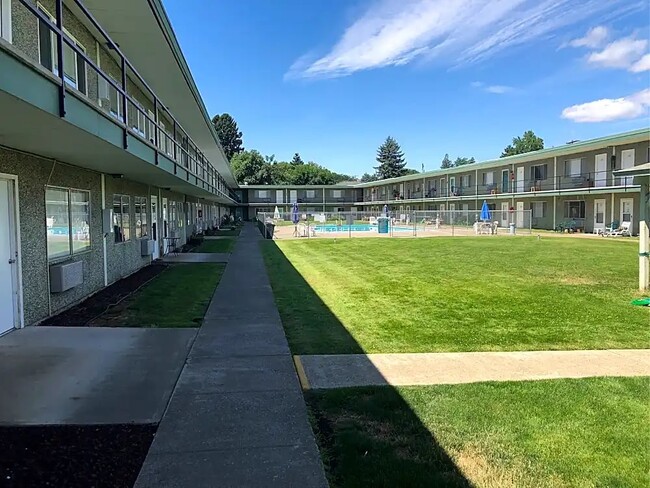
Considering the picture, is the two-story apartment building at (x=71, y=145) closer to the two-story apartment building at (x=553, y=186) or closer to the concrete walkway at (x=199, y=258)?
the concrete walkway at (x=199, y=258)

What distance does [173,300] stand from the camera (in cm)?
1084

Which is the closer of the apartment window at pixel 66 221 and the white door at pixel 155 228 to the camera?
the apartment window at pixel 66 221

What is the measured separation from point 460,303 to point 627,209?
2772 centimetres

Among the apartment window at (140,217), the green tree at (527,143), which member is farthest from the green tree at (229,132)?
the apartment window at (140,217)

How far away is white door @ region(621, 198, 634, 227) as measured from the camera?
32.0m

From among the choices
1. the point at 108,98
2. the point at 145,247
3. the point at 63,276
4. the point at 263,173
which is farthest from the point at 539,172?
the point at 263,173

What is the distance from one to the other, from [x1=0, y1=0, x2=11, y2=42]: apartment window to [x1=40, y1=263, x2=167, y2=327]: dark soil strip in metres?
4.43

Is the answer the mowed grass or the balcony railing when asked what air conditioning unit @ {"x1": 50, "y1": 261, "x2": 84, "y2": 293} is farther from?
the mowed grass

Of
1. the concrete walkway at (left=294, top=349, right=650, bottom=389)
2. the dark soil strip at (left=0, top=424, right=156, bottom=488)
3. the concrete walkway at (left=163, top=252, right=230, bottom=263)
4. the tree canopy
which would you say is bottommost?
the concrete walkway at (left=294, top=349, right=650, bottom=389)

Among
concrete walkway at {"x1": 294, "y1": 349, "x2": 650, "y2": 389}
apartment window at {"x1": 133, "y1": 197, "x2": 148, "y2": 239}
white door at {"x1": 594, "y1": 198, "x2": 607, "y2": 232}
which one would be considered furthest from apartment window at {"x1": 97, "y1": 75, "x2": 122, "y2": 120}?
white door at {"x1": 594, "y1": 198, "x2": 607, "y2": 232}

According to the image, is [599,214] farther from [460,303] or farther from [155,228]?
[155,228]

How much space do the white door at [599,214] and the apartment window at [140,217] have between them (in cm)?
2969

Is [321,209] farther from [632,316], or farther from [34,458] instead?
[34,458]

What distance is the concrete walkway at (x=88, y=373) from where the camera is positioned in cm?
467
